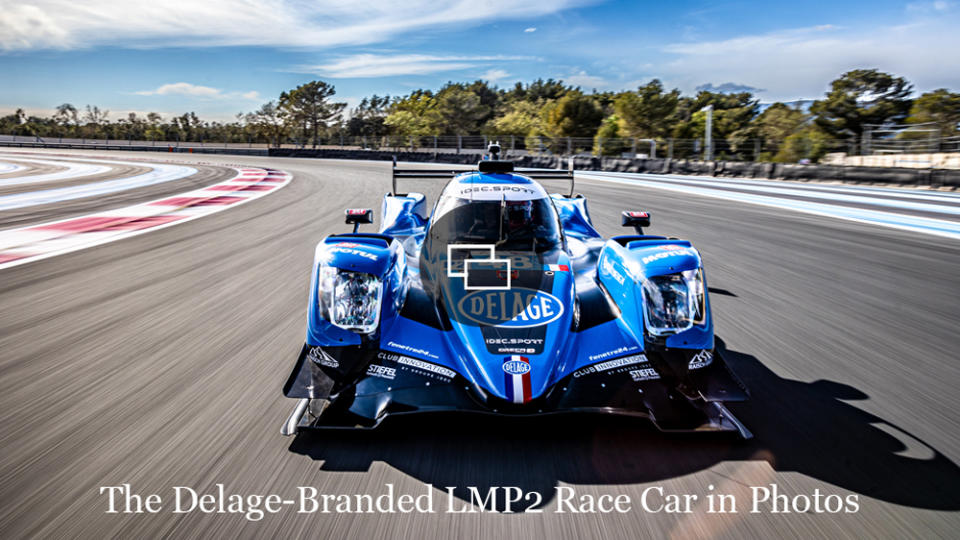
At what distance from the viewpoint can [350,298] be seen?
2.84 meters

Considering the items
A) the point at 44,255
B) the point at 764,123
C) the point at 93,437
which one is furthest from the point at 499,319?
the point at 764,123

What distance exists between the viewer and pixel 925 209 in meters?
11.5

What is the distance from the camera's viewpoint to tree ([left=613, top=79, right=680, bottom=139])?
164ft

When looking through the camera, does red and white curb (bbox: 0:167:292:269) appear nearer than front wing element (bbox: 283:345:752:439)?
No

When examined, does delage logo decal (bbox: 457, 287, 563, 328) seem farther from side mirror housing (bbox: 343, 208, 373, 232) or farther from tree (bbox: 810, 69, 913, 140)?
tree (bbox: 810, 69, 913, 140)

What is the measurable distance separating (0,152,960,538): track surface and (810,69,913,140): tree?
123ft

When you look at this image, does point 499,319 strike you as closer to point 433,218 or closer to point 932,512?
point 433,218

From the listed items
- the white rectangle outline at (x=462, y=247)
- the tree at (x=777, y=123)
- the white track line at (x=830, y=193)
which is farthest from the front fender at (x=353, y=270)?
the tree at (x=777, y=123)

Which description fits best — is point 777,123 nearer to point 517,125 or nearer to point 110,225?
point 517,125

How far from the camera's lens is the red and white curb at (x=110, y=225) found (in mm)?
6918

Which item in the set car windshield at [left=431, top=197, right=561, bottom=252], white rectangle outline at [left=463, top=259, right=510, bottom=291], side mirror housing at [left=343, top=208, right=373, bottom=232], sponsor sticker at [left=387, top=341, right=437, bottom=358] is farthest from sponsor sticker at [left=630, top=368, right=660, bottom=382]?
side mirror housing at [left=343, top=208, right=373, bottom=232]

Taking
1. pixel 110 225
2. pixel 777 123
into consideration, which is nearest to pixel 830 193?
pixel 110 225

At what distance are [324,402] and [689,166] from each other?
70.2ft

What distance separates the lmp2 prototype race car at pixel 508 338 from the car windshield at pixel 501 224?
0.41 feet
